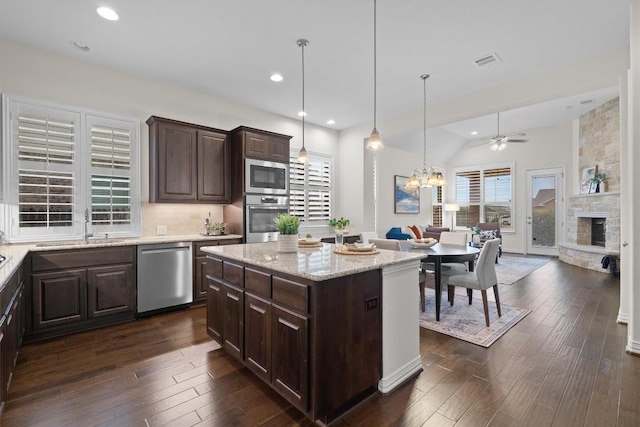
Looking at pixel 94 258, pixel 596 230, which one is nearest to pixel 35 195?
pixel 94 258

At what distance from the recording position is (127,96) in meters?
3.95

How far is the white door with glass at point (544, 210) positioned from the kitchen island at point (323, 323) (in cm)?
787

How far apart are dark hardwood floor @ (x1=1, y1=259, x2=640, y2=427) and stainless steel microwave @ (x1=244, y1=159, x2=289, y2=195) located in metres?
2.12

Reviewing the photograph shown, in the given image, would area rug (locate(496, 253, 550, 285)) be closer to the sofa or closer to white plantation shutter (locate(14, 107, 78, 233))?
the sofa

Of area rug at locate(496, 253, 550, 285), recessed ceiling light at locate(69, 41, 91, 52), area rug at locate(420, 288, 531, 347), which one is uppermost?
recessed ceiling light at locate(69, 41, 91, 52)

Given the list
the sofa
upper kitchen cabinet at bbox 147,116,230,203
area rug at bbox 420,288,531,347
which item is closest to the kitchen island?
area rug at bbox 420,288,531,347

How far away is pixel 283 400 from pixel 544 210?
8971 mm

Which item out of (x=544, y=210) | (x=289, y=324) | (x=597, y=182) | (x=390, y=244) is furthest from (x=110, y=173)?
(x=544, y=210)

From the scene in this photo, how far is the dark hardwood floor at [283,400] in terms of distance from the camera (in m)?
1.87

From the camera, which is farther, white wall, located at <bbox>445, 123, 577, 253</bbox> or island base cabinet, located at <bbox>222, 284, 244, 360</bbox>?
white wall, located at <bbox>445, 123, 577, 253</bbox>

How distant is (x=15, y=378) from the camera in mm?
2309

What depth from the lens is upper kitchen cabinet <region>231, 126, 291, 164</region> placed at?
4.48 m

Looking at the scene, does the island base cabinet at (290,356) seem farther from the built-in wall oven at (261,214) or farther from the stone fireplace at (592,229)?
the stone fireplace at (592,229)

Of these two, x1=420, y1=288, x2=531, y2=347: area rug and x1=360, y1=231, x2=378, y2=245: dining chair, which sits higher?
x1=360, y1=231, x2=378, y2=245: dining chair
